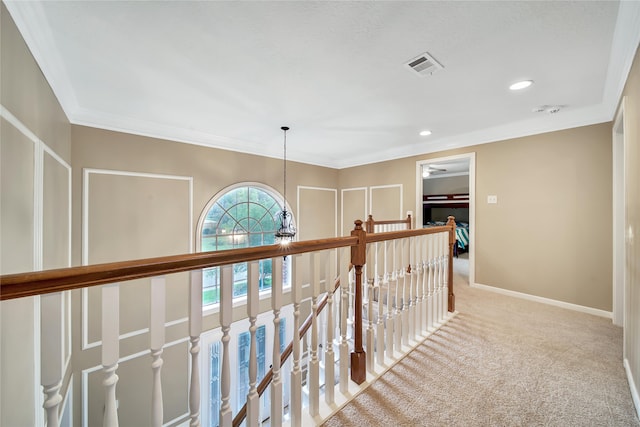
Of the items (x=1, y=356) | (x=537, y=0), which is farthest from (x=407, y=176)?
(x=1, y=356)

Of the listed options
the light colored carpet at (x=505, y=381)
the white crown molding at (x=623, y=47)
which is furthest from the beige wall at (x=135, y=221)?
the white crown molding at (x=623, y=47)

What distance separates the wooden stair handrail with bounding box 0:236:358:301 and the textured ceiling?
1413 millimetres

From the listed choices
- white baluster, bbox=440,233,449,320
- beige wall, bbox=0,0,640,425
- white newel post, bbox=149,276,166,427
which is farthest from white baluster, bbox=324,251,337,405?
beige wall, bbox=0,0,640,425

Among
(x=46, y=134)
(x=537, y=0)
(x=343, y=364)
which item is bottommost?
(x=343, y=364)

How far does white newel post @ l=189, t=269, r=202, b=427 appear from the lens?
0.86 m

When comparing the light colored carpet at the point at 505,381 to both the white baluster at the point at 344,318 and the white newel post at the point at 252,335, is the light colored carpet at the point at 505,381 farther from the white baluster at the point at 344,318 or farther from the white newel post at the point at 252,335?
the white newel post at the point at 252,335

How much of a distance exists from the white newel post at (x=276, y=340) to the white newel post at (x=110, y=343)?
1.76 ft

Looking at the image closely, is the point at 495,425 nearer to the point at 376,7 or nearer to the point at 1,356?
the point at 376,7

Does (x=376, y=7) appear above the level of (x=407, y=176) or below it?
above

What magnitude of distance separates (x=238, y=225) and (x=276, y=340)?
3.26 meters

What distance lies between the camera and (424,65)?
1.87 m

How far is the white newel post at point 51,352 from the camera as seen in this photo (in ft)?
2.14

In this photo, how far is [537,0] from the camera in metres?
1.31

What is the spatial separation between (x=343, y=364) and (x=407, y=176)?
3.63 meters
